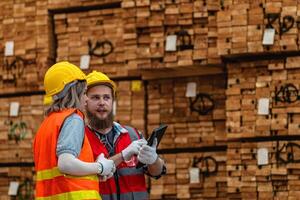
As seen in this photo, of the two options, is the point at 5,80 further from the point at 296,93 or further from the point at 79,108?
the point at 79,108

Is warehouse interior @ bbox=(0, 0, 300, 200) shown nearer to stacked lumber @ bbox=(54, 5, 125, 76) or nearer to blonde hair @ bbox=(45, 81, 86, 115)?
stacked lumber @ bbox=(54, 5, 125, 76)

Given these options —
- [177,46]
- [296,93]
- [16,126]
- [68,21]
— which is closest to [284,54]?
[296,93]

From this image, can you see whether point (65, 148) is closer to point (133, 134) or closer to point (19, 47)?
point (133, 134)

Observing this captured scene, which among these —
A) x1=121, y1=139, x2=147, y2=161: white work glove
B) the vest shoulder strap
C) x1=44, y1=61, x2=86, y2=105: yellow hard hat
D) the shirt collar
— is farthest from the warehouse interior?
x1=44, y1=61, x2=86, y2=105: yellow hard hat

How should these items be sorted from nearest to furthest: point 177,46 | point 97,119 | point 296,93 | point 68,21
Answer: point 97,119 < point 296,93 < point 177,46 < point 68,21

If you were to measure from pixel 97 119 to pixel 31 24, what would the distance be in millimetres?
4580

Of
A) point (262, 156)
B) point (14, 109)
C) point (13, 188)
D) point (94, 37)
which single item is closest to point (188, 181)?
point (262, 156)

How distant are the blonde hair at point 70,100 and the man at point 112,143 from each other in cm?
64

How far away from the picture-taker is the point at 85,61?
9.04m

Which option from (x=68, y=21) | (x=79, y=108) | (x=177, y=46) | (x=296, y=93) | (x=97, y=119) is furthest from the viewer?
(x=68, y=21)

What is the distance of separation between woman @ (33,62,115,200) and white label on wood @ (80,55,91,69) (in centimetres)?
447

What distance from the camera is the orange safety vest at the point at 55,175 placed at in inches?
170

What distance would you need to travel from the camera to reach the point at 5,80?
31.3 ft

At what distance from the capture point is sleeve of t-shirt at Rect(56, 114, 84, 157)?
427 cm
